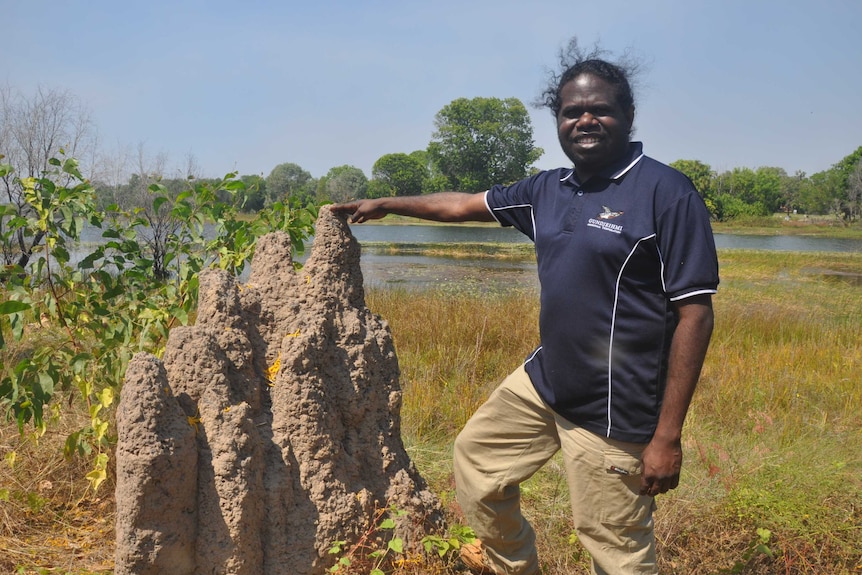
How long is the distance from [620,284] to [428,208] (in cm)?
105

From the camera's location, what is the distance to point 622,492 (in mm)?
2217

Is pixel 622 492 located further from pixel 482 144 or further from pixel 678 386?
pixel 482 144

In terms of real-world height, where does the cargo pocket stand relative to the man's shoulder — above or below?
below

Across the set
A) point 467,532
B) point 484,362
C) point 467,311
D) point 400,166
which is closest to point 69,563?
point 467,532

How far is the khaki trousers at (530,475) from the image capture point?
7.29 feet

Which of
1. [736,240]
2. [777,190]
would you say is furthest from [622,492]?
[777,190]

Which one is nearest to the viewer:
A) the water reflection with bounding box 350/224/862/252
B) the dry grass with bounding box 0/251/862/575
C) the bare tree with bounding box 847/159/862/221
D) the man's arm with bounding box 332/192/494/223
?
the man's arm with bounding box 332/192/494/223

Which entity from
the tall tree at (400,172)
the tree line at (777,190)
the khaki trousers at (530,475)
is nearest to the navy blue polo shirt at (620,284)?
the khaki trousers at (530,475)

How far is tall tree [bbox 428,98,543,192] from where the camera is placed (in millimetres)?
66250

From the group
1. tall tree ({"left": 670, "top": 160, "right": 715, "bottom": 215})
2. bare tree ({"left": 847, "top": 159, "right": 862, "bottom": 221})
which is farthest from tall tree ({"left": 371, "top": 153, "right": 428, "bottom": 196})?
bare tree ({"left": 847, "top": 159, "right": 862, "bottom": 221})

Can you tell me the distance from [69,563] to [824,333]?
8.11 metres

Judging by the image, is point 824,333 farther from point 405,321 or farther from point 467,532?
point 467,532

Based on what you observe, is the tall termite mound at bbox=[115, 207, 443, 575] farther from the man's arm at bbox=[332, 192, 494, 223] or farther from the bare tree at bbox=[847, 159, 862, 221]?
the bare tree at bbox=[847, 159, 862, 221]

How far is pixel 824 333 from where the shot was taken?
786cm
